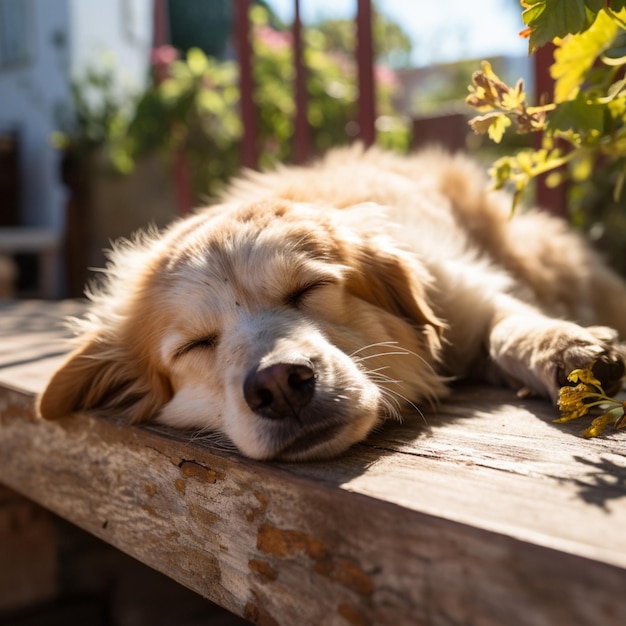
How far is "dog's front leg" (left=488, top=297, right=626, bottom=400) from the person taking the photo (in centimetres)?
175

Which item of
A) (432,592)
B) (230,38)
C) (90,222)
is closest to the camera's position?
(432,592)

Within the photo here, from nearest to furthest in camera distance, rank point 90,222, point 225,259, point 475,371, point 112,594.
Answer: point 225,259 → point 475,371 → point 112,594 → point 90,222

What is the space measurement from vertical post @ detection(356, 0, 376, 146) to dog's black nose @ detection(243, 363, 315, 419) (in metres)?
2.72

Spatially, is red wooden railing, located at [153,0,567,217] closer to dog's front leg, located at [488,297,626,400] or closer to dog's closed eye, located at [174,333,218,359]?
dog's front leg, located at [488,297,626,400]

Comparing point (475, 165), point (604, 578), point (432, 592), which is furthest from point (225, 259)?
point (475, 165)

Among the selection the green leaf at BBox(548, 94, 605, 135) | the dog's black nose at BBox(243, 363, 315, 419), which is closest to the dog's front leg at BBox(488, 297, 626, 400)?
the green leaf at BBox(548, 94, 605, 135)

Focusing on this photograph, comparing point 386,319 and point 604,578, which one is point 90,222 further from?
point 604,578

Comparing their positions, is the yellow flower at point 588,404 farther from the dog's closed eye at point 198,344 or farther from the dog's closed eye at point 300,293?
the dog's closed eye at point 198,344

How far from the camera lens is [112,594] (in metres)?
3.02

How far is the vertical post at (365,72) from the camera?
3793 millimetres

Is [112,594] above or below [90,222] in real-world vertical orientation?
below

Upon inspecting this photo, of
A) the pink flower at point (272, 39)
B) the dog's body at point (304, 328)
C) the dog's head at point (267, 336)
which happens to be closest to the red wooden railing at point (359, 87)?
the dog's body at point (304, 328)


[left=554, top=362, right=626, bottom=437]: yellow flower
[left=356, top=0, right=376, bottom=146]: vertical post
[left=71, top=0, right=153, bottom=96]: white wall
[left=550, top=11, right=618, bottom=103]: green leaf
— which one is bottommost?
[left=554, top=362, right=626, bottom=437]: yellow flower

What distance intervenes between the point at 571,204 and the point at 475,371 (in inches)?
70.4
